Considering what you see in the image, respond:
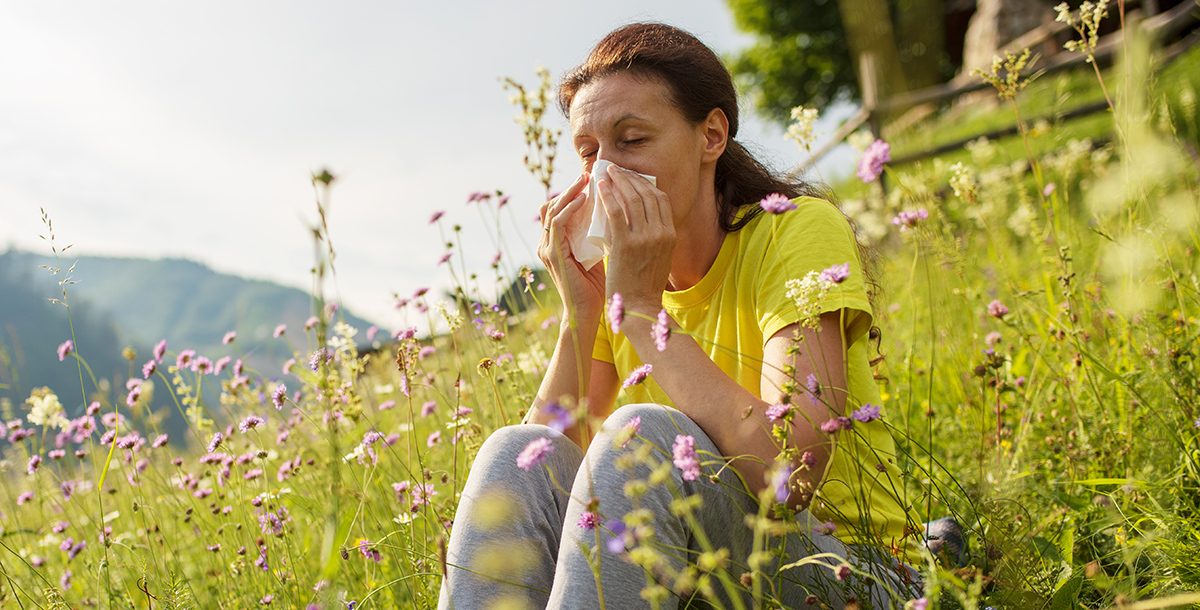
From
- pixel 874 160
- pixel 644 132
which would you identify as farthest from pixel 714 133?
pixel 874 160

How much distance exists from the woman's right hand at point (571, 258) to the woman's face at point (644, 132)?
0.40 feet

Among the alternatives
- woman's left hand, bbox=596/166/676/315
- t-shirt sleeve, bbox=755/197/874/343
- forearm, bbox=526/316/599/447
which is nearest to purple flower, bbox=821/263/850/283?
t-shirt sleeve, bbox=755/197/874/343

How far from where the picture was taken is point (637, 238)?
175cm

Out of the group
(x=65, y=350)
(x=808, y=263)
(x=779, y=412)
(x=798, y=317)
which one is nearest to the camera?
(x=779, y=412)

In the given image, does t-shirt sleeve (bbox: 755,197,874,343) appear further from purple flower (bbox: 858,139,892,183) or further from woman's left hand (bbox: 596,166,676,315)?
woman's left hand (bbox: 596,166,676,315)

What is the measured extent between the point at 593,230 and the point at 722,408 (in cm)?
49

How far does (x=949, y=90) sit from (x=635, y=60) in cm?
686

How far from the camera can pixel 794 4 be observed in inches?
1064

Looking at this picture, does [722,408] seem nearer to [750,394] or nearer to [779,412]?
[750,394]

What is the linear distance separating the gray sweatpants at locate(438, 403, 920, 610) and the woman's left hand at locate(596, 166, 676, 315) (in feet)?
0.95

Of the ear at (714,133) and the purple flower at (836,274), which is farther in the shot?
the ear at (714,133)

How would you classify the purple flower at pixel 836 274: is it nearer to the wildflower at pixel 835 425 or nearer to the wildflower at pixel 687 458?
the wildflower at pixel 835 425

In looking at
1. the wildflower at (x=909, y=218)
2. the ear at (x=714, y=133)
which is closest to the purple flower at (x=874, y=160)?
the wildflower at (x=909, y=218)

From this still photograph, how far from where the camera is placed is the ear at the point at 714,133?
204cm
